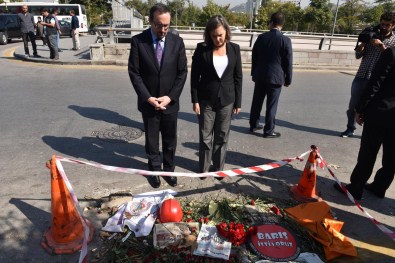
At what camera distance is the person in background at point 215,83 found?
350 centimetres

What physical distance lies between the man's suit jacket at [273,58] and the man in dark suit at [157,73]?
1.99m

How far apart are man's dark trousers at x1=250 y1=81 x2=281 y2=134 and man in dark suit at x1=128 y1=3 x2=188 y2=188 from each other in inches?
83.6

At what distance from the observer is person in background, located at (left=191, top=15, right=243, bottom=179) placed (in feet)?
11.5

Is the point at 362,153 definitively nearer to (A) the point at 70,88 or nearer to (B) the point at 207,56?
(B) the point at 207,56

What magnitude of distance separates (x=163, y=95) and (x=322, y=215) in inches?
90.2

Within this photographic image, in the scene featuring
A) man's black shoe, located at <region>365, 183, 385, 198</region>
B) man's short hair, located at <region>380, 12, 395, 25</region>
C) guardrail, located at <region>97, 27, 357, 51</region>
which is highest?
man's short hair, located at <region>380, 12, 395, 25</region>

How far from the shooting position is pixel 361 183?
12.3 feet

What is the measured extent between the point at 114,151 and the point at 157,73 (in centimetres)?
191

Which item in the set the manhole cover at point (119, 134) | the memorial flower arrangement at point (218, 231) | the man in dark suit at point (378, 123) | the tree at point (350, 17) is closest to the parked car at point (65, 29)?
the manhole cover at point (119, 134)

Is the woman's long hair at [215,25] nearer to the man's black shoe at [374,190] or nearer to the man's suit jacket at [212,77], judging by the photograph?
the man's suit jacket at [212,77]

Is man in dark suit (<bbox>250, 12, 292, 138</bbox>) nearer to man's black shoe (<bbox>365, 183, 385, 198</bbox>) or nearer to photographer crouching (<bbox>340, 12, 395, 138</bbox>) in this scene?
photographer crouching (<bbox>340, 12, 395, 138</bbox>)

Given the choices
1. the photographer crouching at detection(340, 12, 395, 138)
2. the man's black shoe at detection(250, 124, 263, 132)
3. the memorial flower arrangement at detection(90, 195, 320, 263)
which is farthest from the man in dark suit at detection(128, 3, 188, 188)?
the photographer crouching at detection(340, 12, 395, 138)

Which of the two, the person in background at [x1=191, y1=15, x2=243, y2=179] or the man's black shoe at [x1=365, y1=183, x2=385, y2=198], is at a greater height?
the person in background at [x1=191, y1=15, x2=243, y2=179]

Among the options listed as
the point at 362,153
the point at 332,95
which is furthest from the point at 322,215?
the point at 332,95
